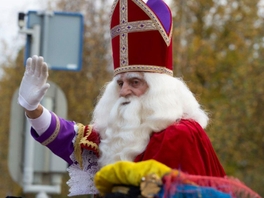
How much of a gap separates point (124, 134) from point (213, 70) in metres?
15.4

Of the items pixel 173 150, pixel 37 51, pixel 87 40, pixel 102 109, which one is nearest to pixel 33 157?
pixel 37 51

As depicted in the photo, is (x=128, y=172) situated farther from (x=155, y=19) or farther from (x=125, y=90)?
(x=155, y=19)

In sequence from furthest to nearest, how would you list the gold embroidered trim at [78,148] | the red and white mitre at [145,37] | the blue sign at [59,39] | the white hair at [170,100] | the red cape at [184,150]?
the blue sign at [59,39] < the gold embroidered trim at [78,148] < the red and white mitre at [145,37] < the white hair at [170,100] < the red cape at [184,150]

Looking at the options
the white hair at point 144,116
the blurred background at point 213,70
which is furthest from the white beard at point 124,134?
the blurred background at point 213,70

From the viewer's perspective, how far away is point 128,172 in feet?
12.0

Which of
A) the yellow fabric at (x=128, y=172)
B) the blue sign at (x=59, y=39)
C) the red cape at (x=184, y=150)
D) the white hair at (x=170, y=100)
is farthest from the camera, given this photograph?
the blue sign at (x=59, y=39)

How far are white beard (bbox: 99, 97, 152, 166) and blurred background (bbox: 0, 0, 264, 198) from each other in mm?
9532

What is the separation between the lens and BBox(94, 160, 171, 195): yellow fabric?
364 centimetres

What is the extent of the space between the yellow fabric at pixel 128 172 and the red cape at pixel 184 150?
0.70 metres

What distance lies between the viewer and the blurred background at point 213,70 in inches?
658

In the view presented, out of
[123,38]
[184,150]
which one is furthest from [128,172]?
[123,38]

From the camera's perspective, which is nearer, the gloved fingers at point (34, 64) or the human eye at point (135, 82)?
the gloved fingers at point (34, 64)

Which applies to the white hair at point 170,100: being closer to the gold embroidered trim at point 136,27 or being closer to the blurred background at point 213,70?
the gold embroidered trim at point 136,27

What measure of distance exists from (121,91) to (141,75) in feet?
0.51
